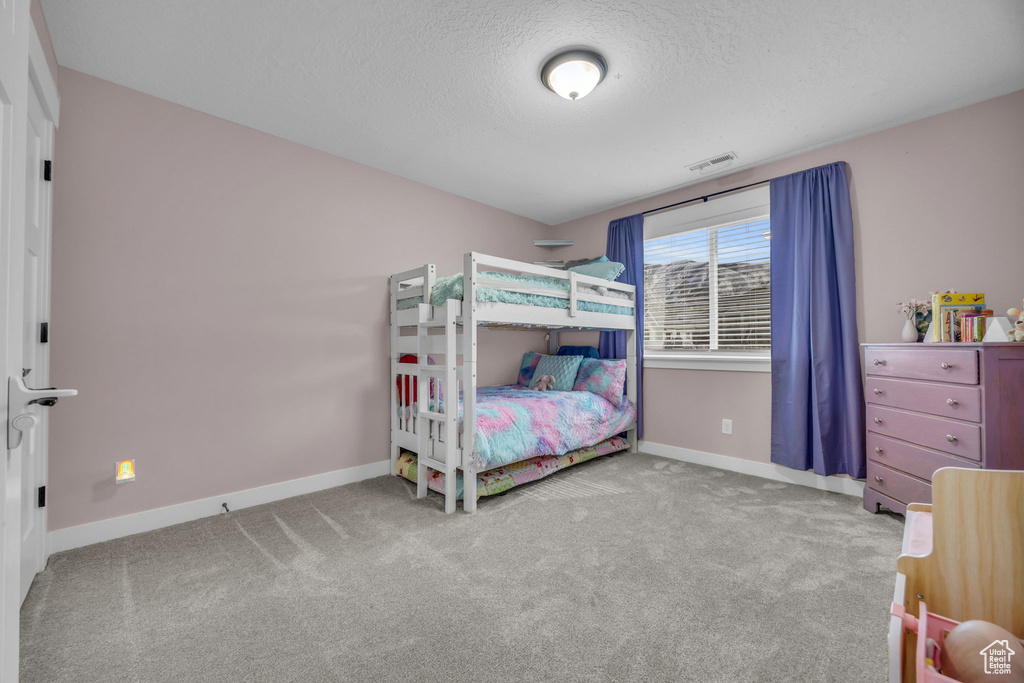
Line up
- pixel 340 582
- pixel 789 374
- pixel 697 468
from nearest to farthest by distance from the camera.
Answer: pixel 340 582 → pixel 789 374 → pixel 697 468

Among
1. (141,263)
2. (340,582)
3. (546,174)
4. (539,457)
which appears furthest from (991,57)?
(141,263)

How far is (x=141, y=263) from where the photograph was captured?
2152 mm

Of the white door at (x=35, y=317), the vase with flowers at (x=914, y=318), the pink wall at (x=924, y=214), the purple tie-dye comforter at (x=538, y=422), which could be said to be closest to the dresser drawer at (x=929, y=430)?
the vase with flowers at (x=914, y=318)

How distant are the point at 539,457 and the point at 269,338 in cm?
190

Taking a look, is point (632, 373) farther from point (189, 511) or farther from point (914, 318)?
point (189, 511)

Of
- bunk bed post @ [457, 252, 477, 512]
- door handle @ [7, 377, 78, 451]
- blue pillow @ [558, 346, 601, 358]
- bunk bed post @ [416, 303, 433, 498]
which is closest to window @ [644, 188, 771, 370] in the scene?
blue pillow @ [558, 346, 601, 358]

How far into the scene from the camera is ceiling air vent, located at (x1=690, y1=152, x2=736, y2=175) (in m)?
2.86

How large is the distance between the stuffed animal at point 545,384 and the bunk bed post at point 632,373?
2.19 feet

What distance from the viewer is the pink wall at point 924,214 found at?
7.04ft

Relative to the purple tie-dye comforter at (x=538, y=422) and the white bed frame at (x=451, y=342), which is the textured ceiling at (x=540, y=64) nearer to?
the white bed frame at (x=451, y=342)

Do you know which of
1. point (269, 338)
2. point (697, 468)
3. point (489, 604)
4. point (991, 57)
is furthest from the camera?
point (697, 468)

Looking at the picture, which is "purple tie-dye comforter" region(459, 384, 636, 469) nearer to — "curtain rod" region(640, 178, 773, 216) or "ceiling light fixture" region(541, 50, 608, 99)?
"curtain rod" region(640, 178, 773, 216)

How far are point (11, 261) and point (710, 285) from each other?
3.60 m

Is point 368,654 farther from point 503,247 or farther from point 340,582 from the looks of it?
point 503,247
